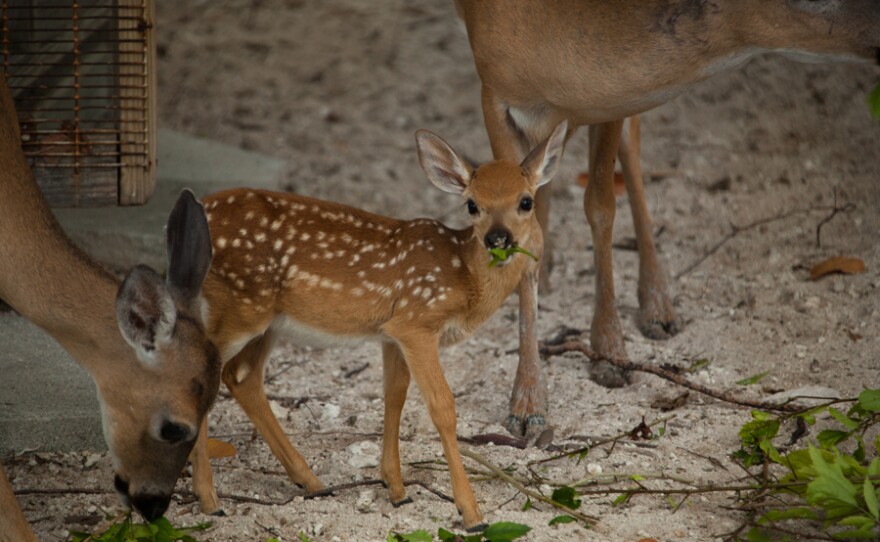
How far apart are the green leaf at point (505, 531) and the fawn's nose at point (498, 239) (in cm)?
95

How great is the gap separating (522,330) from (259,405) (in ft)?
4.12

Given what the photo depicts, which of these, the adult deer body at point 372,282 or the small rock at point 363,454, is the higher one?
the adult deer body at point 372,282

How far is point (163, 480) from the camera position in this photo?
146 inches

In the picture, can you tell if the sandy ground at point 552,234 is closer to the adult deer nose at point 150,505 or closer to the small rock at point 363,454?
the small rock at point 363,454

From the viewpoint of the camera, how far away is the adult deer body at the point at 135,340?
3668mm

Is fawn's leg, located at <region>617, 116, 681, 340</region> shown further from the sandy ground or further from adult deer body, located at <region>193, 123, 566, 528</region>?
adult deer body, located at <region>193, 123, 566, 528</region>

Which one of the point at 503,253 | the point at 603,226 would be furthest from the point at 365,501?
the point at 603,226

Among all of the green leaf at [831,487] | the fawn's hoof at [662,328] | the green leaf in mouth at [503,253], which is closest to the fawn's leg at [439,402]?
the green leaf in mouth at [503,253]

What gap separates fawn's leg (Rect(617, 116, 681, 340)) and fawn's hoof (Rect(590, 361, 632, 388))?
619 millimetres

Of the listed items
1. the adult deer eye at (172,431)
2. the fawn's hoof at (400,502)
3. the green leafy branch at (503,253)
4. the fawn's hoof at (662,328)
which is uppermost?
the green leafy branch at (503,253)

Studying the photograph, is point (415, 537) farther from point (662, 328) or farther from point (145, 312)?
point (662, 328)

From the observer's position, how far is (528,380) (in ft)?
16.5

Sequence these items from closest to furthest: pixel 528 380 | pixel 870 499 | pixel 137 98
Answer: pixel 870 499 → pixel 528 380 → pixel 137 98

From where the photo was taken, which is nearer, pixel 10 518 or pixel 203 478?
Answer: pixel 10 518
